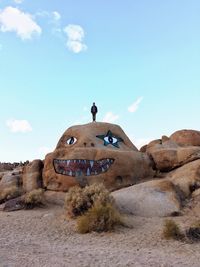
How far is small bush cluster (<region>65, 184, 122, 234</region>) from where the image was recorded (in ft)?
35.4

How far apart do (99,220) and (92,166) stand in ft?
18.6

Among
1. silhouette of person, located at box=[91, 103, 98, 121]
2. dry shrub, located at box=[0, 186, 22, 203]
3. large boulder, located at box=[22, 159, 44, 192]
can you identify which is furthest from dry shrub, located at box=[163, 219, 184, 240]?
silhouette of person, located at box=[91, 103, 98, 121]

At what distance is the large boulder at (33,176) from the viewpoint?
56.0ft

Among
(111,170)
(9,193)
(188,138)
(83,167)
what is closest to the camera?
(111,170)

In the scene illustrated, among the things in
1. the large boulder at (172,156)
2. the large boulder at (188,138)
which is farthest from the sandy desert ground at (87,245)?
the large boulder at (188,138)

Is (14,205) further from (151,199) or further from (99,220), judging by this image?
(151,199)

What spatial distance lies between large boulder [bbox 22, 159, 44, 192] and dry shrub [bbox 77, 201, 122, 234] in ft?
21.1

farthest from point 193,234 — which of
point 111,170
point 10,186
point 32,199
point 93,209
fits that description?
point 10,186

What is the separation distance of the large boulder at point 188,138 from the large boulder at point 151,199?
7208 millimetres

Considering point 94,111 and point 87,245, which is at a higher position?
point 94,111

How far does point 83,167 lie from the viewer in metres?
16.4

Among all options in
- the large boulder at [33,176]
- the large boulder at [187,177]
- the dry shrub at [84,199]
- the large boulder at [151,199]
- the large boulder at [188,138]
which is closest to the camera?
the dry shrub at [84,199]

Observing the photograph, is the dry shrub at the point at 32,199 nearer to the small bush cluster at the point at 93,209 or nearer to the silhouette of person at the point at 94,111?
the small bush cluster at the point at 93,209

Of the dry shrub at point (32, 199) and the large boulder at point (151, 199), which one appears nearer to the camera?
the large boulder at point (151, 199)
